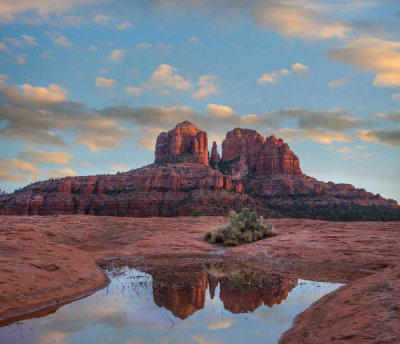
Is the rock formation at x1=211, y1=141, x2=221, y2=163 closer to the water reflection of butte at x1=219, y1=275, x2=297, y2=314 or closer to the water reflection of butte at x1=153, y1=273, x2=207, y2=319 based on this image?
the water reflection of butte at x1=153, y1=273, x2=207, y2=319

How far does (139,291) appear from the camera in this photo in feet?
29.5

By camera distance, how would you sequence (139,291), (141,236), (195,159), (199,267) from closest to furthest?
(139,291) < (199,267) < (141,236) < (195,159)

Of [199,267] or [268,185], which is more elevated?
[268,185]

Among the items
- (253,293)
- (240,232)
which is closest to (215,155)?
(240,232)

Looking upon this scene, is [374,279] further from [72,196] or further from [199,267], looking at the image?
[72,196]

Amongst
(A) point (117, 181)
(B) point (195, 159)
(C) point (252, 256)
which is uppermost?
(B) point (195, 159)

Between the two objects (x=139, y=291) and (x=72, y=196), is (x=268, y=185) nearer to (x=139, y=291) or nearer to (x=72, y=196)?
(x=72, y=196)

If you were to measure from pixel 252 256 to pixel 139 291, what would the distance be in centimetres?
875

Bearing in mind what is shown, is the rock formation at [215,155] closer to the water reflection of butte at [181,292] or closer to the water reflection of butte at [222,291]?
the water reflection of butte at [222,291]

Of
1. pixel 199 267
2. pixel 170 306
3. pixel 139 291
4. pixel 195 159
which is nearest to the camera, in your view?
pixel 170 306

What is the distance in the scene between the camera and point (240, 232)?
22.0 meters

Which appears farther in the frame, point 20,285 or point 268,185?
point 268,185

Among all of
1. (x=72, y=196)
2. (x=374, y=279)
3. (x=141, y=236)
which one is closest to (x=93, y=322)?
(x=374, y=279)

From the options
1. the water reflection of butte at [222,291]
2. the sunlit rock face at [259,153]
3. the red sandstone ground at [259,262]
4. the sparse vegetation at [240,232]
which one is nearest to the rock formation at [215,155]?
the sunlit rock face at [259,153]
